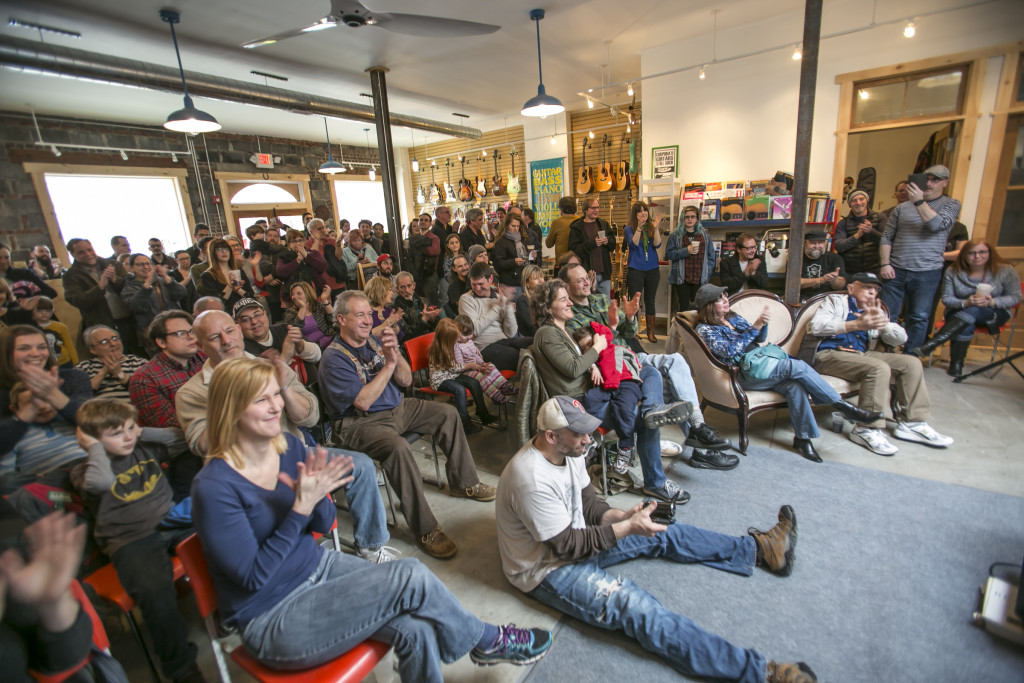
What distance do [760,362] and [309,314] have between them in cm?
342

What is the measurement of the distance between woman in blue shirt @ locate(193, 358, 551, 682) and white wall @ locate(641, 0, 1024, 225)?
5766 millimetres

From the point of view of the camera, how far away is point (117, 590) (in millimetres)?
1584

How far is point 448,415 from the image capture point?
2.67m

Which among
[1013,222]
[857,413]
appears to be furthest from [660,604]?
[1013,222]

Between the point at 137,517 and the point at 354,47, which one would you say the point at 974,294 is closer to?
the point at 137,517

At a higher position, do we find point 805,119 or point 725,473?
point 805,119

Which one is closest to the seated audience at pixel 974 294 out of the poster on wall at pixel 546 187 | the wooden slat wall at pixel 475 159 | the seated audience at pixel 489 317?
the seated audience at pixel 489 317

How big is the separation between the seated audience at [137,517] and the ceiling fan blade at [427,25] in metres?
2.97

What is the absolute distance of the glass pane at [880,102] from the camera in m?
4.84

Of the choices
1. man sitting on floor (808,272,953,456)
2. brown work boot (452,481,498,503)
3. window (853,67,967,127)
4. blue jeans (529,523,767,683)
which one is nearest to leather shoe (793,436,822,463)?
man sitting on floor (808,272,953,456)

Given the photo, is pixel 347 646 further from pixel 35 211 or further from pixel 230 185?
pixel 230 185

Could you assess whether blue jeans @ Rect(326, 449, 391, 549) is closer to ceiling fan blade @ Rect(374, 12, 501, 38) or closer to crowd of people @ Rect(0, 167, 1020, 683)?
crowd of people @ Rect(0, 167, 1020, 683)

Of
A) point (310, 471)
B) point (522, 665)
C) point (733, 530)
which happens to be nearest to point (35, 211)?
point (310, 471)

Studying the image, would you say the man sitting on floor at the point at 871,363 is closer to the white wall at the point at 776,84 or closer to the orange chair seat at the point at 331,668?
the white wall at the point at 776,84
